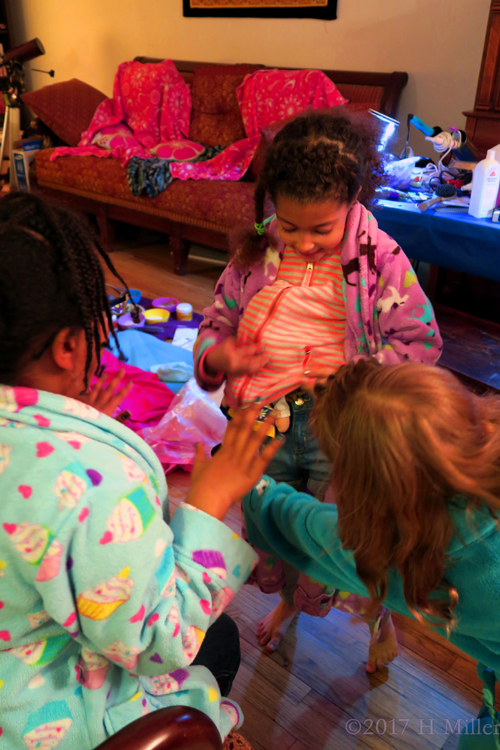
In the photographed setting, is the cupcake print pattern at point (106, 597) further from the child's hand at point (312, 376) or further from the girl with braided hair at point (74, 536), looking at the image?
the child's hand at point (312, 376)

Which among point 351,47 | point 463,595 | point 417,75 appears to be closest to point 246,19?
point 351,47

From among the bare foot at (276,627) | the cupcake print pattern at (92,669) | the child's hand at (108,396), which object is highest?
the child's hand at (108,396)

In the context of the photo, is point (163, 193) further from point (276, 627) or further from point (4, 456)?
point (4, 456)

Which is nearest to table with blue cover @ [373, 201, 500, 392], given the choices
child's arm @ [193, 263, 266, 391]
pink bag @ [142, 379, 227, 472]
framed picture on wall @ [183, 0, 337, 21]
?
pink bag @ [142, 379, 227, 472]

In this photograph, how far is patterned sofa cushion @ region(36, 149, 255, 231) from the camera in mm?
3186

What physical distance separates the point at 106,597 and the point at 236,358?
1.89 feet

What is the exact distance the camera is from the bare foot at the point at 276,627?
134cm

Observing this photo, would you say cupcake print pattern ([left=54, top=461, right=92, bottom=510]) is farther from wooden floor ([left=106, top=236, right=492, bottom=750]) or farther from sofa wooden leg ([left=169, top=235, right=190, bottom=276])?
sofa wooden leg ([left=169, top=235, right=190, bottom=276])

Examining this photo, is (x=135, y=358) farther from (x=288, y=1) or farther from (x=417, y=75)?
(x=288, y=1)

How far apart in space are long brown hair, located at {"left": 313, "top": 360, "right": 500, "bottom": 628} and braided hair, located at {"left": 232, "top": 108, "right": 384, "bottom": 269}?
0.41 m

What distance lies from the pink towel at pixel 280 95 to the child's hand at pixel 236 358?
2.59m

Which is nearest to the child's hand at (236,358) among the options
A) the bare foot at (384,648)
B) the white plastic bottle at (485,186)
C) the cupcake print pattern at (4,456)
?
the cupcake print pattern at (4,456)

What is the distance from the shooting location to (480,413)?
0.71 metres

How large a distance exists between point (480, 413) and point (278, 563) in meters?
0.65
